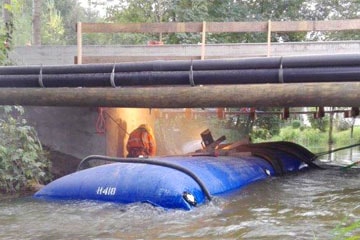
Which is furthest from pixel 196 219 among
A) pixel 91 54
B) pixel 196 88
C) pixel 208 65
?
pixel 91 54

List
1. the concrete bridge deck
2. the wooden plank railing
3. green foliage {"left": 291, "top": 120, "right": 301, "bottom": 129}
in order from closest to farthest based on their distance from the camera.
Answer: the wooden plank railing → the concrete bridge deck → green foliage {"left": 291, "top": 120, "right": 301, "bottom": 129}

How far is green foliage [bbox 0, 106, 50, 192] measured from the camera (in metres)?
6.93

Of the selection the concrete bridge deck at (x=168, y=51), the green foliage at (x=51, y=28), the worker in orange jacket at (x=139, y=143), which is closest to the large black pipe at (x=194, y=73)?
the concrete bridge deck at (x=168, y=51)

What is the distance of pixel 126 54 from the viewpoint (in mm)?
9797

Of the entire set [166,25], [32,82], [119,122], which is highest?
[166,25]

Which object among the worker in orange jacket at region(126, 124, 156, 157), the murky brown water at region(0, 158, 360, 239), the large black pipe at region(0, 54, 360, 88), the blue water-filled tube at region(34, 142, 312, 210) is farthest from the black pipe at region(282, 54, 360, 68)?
the worker in orange jacket at region(126, 124, 156, 157)

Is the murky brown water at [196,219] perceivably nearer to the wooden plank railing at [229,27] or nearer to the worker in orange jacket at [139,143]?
the wooden plank railing at [229,27]

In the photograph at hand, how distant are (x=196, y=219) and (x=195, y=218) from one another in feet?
0.14

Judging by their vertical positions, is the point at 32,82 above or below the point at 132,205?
above

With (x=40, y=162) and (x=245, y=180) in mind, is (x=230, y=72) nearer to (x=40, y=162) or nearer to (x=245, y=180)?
(x=245, y=180)

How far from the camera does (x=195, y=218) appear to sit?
17.3ft

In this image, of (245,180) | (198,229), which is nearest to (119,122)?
(245,180)

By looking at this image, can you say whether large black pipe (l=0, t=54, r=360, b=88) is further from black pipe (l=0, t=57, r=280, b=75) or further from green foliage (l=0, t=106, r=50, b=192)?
green foliage (l=0, t=106, r=50, b=192)

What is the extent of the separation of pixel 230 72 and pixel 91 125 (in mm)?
4372
